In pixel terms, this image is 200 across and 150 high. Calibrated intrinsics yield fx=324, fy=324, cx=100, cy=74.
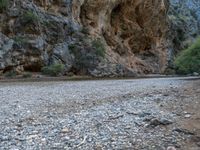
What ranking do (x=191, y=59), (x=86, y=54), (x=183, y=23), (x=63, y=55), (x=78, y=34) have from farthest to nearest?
1. (x=183, y=23)
2. (x=78, y=34)
3. (x=86, y=54)
4. (x=63, y=55)
5. (x=191, y=59)

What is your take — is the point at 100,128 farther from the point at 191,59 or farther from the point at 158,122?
the point at 191,59

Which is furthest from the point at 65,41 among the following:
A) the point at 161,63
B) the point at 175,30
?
the point at 175,30

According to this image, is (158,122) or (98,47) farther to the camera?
(98,47)

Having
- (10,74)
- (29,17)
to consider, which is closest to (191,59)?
(29,17)

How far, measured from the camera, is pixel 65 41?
5072 cm

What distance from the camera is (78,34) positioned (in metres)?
52.8

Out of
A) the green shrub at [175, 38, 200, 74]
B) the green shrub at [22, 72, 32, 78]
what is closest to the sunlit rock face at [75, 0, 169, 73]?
the green shrub at [22, 72, 32, 78]

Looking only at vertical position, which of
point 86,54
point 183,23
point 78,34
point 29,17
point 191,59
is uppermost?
point 183,23

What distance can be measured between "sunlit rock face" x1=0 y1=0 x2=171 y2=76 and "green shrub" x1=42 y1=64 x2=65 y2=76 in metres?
1.49

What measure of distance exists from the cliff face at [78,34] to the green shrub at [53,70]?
1.44 meters

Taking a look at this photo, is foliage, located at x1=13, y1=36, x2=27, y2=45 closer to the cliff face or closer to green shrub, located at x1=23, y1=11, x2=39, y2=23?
the cliff face

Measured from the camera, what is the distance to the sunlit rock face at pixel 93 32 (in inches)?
1729

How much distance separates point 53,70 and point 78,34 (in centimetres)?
1082

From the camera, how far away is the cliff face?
4353 cm
